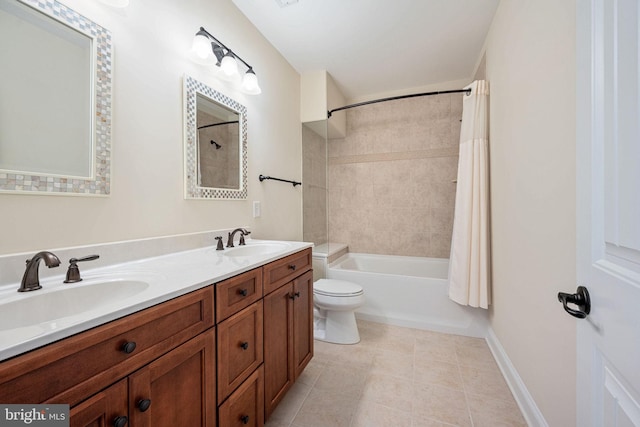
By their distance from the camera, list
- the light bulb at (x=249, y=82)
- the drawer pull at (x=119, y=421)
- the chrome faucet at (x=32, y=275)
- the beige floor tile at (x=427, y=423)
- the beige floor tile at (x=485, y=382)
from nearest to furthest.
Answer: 1. the drawer pull at (x=119, y=421)
2. the chrome faucet at (x=32, y=275)
3. the beige floor tile at (x=427, y=423)
4. the beige floor tile at (x=485, y=382)
5. the light bulb at (x=249, y=82)

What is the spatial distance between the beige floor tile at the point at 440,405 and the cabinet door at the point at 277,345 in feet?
2.36

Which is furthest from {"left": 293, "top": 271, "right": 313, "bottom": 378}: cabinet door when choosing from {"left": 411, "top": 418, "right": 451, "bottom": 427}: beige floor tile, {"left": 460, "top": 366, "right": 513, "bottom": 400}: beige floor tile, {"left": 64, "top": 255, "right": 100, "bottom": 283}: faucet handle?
{"left": 460, "top": 366, "right": 513, "bottom": 400}: beige floor tile

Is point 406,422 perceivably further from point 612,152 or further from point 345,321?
point 612,152

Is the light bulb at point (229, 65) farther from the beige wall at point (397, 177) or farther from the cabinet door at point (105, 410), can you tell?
the beige wall at point (397, 177)

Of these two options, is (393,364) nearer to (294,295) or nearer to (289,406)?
(289,406)

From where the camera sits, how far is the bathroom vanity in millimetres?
491

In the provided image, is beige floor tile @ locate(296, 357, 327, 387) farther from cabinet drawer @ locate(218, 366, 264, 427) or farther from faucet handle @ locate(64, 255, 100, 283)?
faucet handle @ locate(64, 255, 100, 283)

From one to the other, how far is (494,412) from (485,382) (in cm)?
26

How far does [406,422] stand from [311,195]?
84.0 inches

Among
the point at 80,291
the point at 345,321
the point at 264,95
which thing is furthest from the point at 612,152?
the point at 264,95

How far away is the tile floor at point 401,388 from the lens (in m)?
1.30

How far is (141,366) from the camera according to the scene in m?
0.63

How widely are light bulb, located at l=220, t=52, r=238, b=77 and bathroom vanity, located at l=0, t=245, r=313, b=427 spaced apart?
118 centimetres

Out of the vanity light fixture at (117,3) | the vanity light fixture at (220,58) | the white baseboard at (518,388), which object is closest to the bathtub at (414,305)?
the white baseboard at (518,388)
